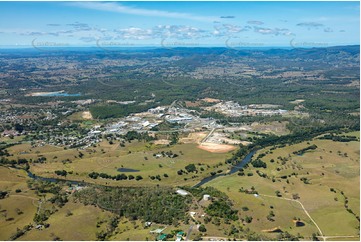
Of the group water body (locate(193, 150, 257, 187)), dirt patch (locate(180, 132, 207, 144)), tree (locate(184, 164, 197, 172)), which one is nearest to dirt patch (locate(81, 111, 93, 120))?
dirt patch (locate(180, 132, 207, 144))

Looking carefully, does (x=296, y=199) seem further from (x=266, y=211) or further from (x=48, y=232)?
(x=48, y=232)

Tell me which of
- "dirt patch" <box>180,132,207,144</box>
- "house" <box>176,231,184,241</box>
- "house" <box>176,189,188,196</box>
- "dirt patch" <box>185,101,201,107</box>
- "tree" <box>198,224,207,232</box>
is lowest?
"dirt patch" <box>185,101,201,107</box>

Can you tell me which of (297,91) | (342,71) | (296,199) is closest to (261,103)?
(297,91)

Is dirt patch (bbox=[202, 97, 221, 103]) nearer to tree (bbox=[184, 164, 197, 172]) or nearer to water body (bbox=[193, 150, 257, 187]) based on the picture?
water body (bbox=[193, 150, 257, 187])

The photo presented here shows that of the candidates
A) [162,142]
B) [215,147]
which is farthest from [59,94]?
[215,147]

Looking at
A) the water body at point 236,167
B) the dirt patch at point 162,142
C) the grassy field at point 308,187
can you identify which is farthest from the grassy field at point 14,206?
the dirt patch at point 162,142

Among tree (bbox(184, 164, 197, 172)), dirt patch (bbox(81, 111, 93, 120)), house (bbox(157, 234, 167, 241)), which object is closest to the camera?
house (bbox(157, 234, 167, 241))
